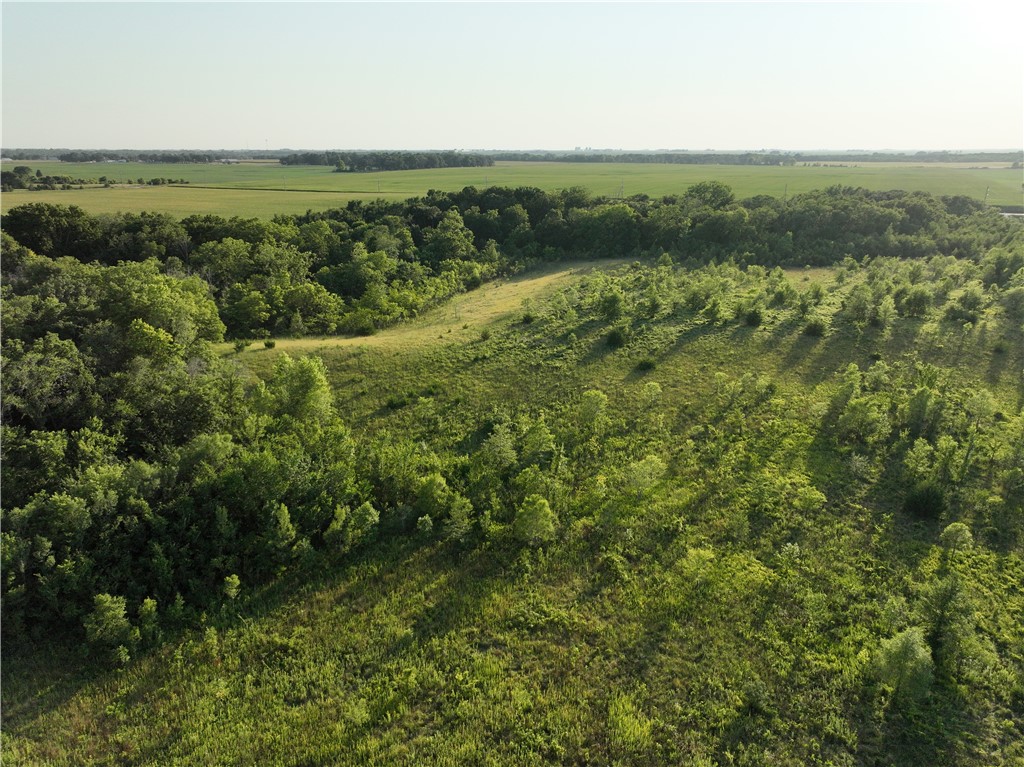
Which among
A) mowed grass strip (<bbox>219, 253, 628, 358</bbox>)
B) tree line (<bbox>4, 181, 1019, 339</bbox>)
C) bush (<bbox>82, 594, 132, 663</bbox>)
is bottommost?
bush (<bbox>82, 594, 132, 663</bbox>)

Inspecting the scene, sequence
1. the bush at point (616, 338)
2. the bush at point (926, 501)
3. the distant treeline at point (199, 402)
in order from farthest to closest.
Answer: the bush at point (616, 338)
the bush at point (926, 501)
the distant treeline at point (199, 402)

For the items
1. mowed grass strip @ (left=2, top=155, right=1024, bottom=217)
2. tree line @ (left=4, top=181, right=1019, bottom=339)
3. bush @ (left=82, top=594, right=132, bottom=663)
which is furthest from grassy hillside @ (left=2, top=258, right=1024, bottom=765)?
mowed grass strip @ (left=2, top=155, right=1024, bottom=217)

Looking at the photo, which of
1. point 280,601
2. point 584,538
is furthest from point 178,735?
point 584,538

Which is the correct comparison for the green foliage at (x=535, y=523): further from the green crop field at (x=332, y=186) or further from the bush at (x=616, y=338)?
the green crop field at (x=332, y=186)

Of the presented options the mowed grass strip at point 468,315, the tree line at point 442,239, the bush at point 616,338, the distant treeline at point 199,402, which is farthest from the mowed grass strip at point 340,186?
the bush at point 616,338

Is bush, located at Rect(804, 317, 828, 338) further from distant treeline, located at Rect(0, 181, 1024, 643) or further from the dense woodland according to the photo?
distant treeline, located at Rect(0, 181, 1024, 643)

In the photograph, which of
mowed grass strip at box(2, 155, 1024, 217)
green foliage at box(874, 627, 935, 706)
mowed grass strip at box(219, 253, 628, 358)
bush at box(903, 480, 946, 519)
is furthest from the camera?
mowed grass strip at box(2, 155, 1024, 217)
